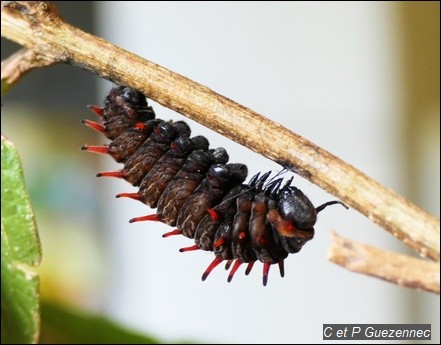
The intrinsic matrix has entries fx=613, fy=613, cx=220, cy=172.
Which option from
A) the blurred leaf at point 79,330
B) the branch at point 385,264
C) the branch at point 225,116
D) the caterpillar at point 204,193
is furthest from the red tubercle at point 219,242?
the blurred leaf at point 79,330

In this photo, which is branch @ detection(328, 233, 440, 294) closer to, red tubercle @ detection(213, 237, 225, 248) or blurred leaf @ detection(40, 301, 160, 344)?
red tubercle @ detection(213, 237, 225, 248)

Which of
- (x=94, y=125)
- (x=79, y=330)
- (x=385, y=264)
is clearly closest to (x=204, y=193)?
(x=94, y=125)

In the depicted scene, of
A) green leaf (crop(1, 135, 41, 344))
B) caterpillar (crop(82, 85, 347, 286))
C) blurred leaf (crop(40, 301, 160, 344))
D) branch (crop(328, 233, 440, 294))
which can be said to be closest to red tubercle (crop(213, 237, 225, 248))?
caterpillar (crop(82, 85, 347, 286))

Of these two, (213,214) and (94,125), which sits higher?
(94,125)

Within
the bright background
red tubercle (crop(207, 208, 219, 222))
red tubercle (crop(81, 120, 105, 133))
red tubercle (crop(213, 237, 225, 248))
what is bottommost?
red tubercle (crop(213, 237, 225, 248))

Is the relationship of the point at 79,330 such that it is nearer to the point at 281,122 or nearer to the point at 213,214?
the point at 281,122
